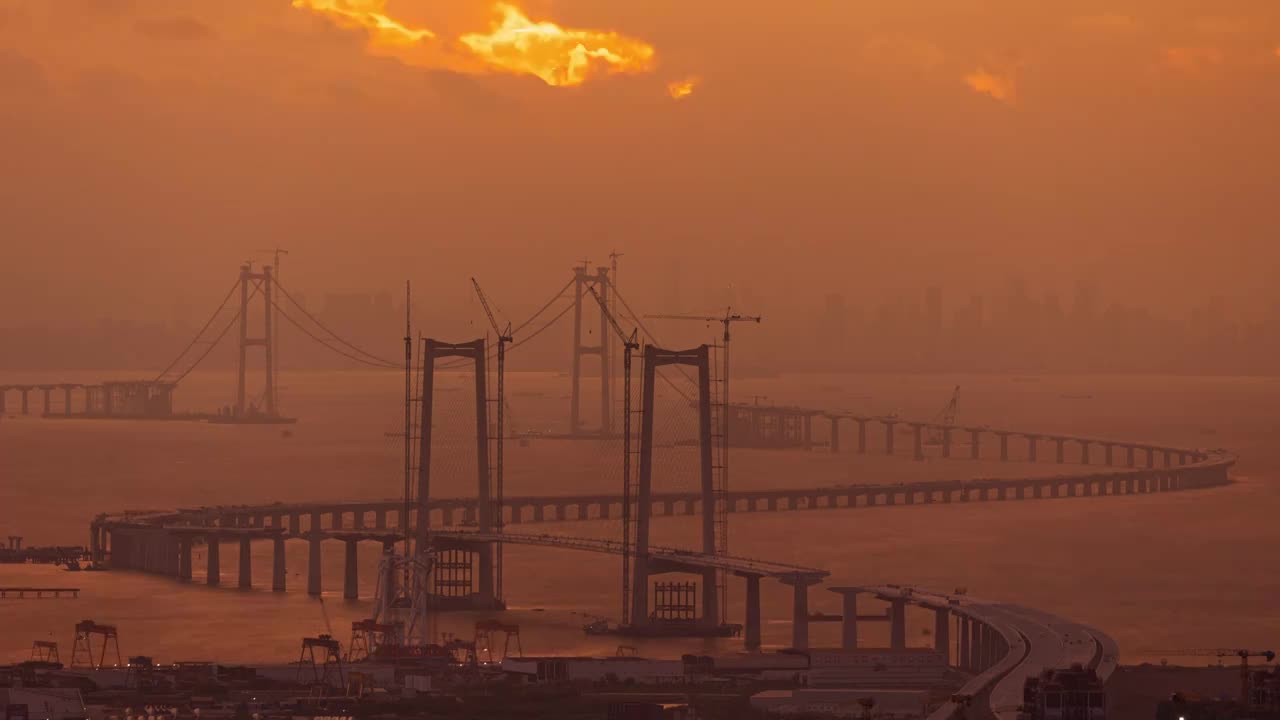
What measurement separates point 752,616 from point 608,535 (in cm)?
2383

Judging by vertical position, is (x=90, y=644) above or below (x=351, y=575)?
below

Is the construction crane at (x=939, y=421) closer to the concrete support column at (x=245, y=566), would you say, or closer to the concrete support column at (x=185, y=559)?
the concrete support column at (x=185, y=559)

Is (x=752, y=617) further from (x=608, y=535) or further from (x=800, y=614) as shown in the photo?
(x=608, y=535)

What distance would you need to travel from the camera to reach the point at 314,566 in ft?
159

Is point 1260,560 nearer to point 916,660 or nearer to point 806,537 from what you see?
point 806,537

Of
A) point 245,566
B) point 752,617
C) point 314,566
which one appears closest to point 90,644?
point 314,566

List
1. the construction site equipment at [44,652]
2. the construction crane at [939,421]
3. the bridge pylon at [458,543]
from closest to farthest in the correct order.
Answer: the construction site equipment at [44,652] < the bridge pylon at [458,543] < the construction crane at [939,421]

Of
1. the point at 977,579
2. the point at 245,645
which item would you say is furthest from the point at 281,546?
the point at 977,579

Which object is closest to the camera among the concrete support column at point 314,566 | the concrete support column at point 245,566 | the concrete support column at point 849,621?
the concrete support column at point 849,621

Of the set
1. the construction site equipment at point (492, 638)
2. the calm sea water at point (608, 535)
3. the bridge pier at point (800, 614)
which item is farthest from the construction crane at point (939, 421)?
the bridge pier at point (800, 614)

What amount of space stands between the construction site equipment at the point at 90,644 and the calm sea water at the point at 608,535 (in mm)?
409

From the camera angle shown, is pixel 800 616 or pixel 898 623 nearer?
pixel 800 616

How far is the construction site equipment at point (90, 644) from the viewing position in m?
35.2

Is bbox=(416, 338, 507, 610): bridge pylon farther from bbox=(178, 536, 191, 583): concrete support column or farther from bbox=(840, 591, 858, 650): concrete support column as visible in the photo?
bbox=(840, 591, 858, 650): concrete support column
